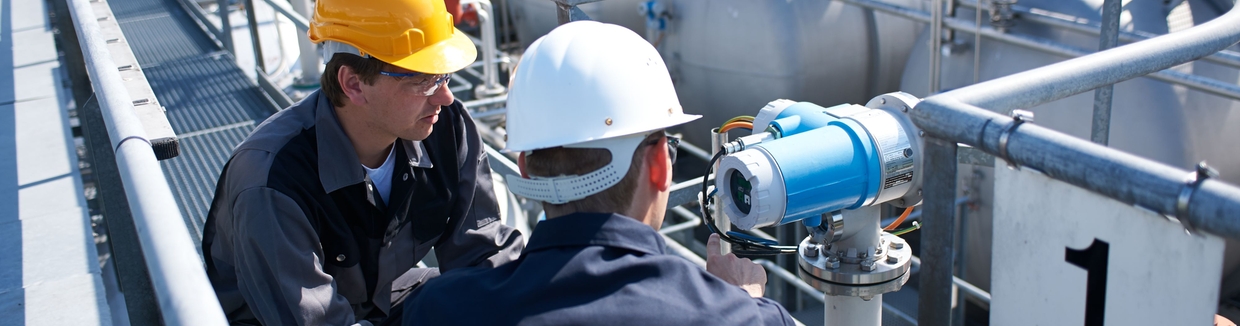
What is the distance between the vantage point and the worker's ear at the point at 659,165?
5.07ft

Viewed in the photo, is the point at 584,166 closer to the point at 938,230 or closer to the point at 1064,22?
the point at 938,230

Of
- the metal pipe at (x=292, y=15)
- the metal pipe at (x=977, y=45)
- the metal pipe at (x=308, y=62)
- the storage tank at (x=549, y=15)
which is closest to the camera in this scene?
the metal pipe at (x=977, y=45)

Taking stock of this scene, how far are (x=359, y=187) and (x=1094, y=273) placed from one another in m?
1.54

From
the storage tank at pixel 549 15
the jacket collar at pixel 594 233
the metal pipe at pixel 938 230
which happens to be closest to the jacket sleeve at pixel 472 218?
the jacket collar at pixel 594 233

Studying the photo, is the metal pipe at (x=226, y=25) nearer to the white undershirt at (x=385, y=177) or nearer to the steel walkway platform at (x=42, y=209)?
the steel walkway platform at (x=42, y=209)

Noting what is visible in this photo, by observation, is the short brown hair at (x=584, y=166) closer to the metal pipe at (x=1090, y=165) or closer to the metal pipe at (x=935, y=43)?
the metal pipe at (x=1090, y=165)

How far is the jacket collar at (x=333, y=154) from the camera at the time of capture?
6.48 feet

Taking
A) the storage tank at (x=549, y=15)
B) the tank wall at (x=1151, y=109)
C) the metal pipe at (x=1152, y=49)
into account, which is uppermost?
the metal pipe at (x=1152, y=49)

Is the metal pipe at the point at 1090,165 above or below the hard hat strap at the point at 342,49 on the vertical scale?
above

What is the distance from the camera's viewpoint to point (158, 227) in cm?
109

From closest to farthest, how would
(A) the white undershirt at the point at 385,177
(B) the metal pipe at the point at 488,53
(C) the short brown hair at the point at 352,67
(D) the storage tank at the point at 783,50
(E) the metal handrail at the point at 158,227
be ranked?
(E) the metal handrail at the point at 158,227, (C) the short brown hair at the point at 352,67, (A) the white undershirt at the point at 385,177, (D) the storage tank at the point at 783,50, (B) the metal pipe at the point at 488,53

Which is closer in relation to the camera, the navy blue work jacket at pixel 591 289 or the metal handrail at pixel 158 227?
the metal handrail at pixel 158 227

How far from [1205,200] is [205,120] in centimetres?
361

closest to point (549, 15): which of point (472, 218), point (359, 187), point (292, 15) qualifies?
point (292, 15)
